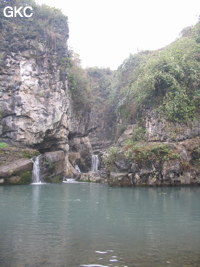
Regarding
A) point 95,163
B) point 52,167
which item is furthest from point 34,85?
point 95,163

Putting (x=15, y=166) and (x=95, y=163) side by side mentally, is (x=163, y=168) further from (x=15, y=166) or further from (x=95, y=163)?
(x=95, y=163)

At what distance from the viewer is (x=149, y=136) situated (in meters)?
26.7

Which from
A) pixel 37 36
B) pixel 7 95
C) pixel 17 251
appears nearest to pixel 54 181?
pixel 7 95

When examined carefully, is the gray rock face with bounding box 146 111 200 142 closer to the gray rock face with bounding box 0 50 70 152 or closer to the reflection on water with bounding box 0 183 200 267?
the gray rock face with bounding box 0 50 70 152

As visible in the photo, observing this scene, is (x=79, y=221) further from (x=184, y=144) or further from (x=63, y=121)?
(x=63, y=121)

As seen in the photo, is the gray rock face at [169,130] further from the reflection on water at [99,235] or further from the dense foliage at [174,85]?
the reflection on water at [99,235]

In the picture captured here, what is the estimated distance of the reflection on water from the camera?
581 cm

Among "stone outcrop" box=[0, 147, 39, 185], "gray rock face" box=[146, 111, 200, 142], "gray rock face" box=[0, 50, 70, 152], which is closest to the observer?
"stone outcrop" box=[0, 147, 39, 185]

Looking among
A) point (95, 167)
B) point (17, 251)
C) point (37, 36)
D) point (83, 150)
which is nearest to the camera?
point (17, 251)

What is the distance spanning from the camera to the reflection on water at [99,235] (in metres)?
5.81

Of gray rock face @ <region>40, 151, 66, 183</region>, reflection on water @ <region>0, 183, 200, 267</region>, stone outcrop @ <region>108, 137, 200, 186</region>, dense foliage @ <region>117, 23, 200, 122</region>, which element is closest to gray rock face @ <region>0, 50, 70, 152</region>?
gray rock face @ <region>40, 151, 66, 183</region>

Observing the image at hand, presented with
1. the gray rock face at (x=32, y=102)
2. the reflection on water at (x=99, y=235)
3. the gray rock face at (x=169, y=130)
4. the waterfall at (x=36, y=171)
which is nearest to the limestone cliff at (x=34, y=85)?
the gray rock face at (x=32, y=102)

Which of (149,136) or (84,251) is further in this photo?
(149,136)

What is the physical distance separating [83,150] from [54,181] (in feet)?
28.5
